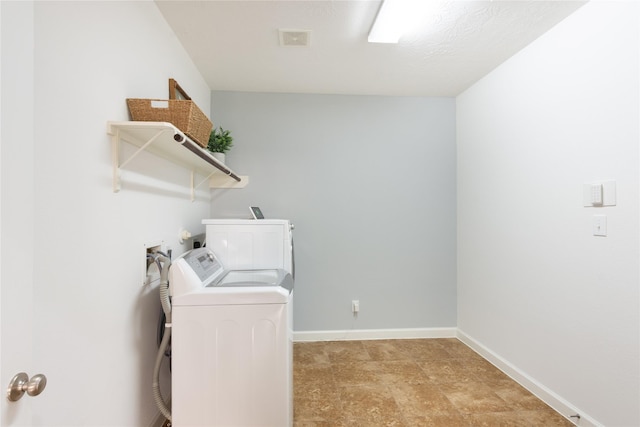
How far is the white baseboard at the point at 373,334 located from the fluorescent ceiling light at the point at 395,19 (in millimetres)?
2454

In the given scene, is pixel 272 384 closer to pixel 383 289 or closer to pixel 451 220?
pixel 383 289

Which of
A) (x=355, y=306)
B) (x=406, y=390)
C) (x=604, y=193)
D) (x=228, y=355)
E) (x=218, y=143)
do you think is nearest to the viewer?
(x=228, y=355)

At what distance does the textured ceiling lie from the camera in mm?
1711

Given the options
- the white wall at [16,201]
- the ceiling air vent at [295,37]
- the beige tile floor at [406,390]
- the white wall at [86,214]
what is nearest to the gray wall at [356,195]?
the beige tile floor at [406,390]

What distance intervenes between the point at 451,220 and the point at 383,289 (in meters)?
0.96

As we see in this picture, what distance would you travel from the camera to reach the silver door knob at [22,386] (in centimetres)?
56

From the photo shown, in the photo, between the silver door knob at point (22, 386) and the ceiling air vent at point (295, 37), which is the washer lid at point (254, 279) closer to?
the silver door knob at point (22, 386)

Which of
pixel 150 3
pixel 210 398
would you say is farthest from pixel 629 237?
pixel 150 3

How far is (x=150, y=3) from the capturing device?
1.60m

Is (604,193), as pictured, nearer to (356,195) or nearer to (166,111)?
(356,195)

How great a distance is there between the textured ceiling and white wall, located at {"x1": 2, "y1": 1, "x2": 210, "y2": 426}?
0.43m

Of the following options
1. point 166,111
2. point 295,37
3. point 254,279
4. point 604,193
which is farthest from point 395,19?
point 254,279

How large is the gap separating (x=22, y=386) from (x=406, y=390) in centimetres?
209

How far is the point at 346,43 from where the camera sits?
2047 mm
